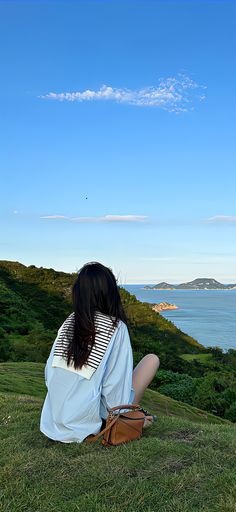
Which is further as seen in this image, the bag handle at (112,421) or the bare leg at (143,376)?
the bare leg at (143,376)

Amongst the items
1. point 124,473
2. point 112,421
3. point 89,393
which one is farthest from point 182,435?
point 124,473

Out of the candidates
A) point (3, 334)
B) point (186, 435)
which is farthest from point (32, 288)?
point (186, 435)

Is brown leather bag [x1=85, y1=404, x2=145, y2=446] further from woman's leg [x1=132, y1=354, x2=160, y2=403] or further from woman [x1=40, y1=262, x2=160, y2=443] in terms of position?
woman's leg [x1=132, y1=354, x2=160, y2=403]

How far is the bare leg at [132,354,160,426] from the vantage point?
13.1ft

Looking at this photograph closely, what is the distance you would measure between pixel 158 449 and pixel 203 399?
449 inches

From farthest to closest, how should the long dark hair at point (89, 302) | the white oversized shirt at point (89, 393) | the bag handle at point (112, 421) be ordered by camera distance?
1. the long dark hair at point (89, 302)
2. the white oversized shirt at point (89, 393)
3. the bag handle at point (112, 421)

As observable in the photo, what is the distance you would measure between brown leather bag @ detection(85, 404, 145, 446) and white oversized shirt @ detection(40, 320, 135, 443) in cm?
11

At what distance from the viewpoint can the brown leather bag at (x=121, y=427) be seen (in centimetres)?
349

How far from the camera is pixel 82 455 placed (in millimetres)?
3338

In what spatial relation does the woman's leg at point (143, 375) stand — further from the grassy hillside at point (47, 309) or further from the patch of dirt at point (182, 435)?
the grassy hillside at point (47, 309)

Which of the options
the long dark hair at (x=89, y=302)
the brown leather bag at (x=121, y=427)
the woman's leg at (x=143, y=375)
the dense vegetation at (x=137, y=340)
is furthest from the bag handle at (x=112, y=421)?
the dense vegetation at (x=137, y=340)

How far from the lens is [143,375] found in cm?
404

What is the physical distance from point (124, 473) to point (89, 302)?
4.27ft

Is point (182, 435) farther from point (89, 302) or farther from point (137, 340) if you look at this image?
point (137, 340)
